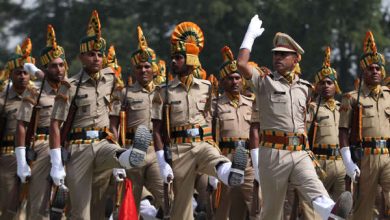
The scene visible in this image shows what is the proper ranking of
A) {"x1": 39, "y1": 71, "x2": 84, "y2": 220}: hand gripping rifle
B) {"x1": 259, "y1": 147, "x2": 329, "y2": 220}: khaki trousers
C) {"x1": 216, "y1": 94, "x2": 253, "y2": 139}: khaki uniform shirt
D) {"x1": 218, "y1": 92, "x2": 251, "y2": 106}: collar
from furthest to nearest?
{"x1": 218, "y1": 92, "x2": 251, "y2": 106}: collar → {"x1": 216, "y1": 94, "x2": 253, "y2": 139}: khaki uniform shirt → {"x1": 39, "y1": 71, "x2": 84, "y2": 220}: hand gripping rifle → {"x1": 259, "y1": 147, "x2": 329, "y2": 220}: khaki trousers

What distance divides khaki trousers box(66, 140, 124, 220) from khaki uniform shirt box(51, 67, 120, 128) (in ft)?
0.87

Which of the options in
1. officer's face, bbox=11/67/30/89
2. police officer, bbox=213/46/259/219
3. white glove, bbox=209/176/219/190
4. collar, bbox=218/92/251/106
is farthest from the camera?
collar, bbox=218/92/251/106

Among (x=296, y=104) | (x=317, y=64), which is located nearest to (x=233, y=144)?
(x=296, y=104)

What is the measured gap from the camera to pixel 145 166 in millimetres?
16406

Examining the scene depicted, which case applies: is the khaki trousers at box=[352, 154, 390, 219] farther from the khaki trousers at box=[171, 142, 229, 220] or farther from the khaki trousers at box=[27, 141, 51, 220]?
the khaki trousers at box=[27, 141, 51, 220]

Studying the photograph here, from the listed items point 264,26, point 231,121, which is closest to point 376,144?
point 231,121

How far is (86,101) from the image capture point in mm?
14570

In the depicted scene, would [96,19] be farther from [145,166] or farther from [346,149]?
[346,149]

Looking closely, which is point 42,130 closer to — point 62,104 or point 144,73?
point 62,104

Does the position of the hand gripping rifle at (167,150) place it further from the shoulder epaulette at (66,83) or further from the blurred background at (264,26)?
the blurred background at (264,26)

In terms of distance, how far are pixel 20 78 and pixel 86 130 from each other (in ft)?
8.83

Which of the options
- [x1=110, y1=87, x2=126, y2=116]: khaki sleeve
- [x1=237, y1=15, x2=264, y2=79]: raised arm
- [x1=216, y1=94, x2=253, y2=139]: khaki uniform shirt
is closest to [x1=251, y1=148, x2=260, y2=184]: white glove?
[x1=237, y1=15, x2=264, y2=79]: raised arm

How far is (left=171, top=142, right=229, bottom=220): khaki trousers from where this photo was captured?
1443cm

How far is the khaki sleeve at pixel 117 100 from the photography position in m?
16.7
